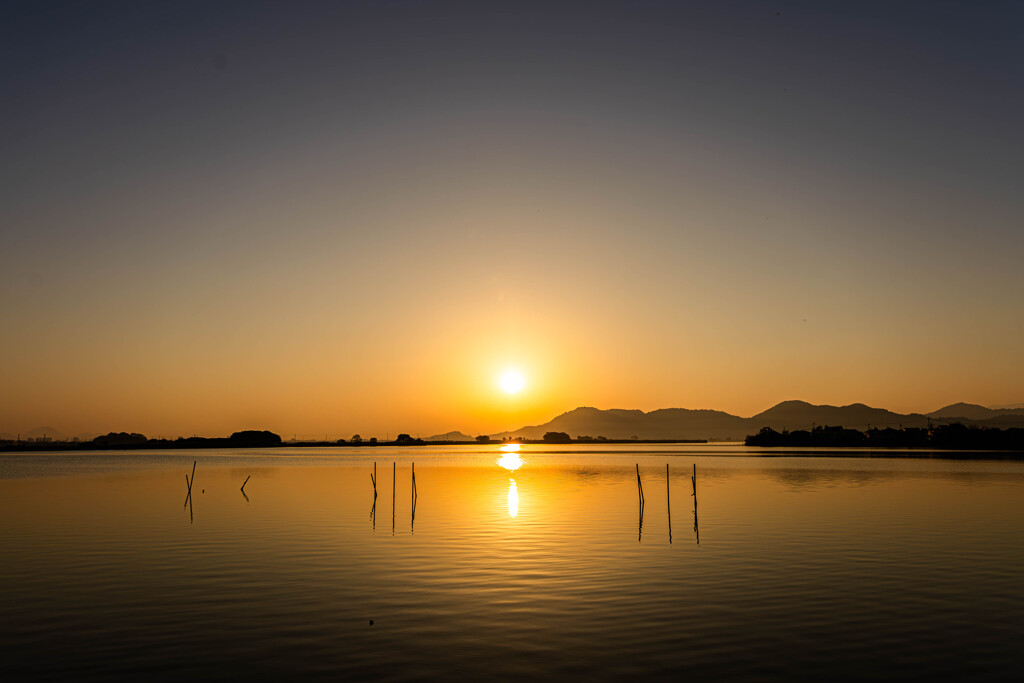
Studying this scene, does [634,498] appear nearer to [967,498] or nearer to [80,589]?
[967,498]

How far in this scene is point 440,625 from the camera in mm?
21906

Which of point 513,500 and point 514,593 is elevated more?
point 513,500

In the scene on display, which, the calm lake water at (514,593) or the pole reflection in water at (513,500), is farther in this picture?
the pole reflection in water at (513,500)

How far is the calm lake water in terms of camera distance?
18.3 m

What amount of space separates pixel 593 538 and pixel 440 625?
66.7ft

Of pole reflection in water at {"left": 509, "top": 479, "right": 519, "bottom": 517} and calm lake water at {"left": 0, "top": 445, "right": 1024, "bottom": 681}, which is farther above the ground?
pole reflection in water at {"left": 509, "top": 479, "right": 519, "bottom": 517}

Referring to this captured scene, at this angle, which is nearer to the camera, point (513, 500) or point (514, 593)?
point (514, 593)

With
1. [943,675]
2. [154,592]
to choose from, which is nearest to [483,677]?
[943,675]

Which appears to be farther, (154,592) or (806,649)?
(154,592)

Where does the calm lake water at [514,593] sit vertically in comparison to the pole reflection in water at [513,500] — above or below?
below

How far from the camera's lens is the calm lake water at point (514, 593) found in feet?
60.1

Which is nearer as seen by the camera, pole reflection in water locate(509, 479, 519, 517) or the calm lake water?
the calm lake water

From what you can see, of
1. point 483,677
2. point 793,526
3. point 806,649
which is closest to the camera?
point 483,677

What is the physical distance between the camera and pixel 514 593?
1043 inches
